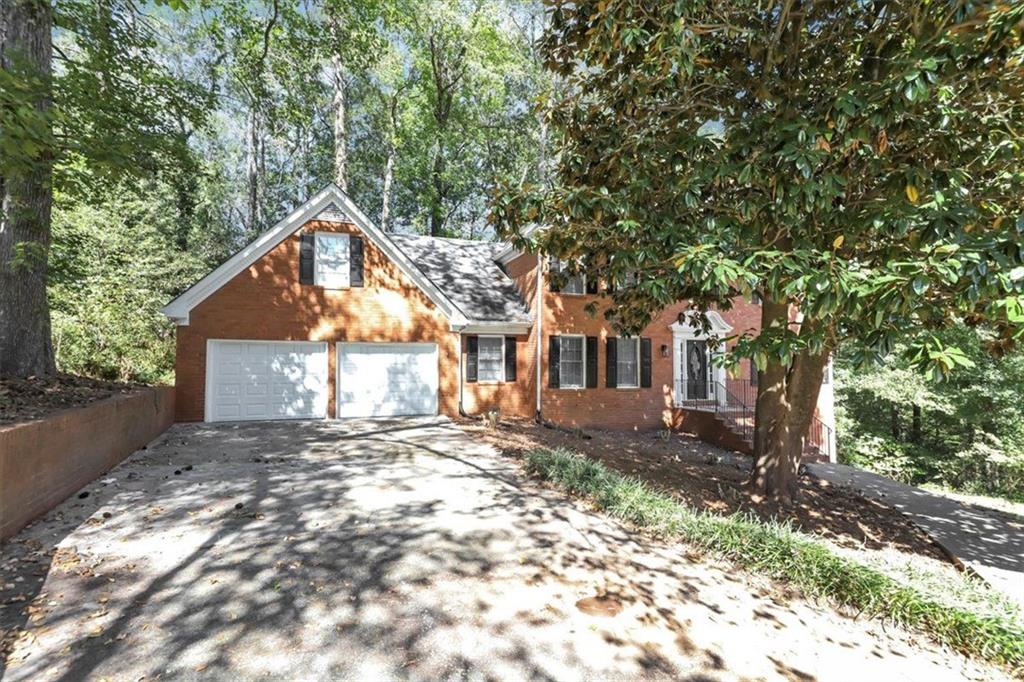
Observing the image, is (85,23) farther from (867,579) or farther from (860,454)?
(860,454)

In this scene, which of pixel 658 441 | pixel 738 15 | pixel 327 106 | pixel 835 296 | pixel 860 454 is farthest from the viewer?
pixel 327 106

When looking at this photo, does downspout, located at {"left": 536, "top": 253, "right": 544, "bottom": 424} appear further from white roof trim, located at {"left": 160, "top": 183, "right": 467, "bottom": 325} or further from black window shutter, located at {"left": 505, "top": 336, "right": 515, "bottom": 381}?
white roof trim, located at {"left": 160, "top": 183, "right": 467, "bottom": 325}

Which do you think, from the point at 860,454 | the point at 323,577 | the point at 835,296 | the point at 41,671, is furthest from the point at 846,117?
the point at 860,454

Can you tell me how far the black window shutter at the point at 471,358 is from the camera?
1441cm

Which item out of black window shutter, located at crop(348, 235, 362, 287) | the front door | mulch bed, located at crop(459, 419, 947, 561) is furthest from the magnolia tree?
the front door

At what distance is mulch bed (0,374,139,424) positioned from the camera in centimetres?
535

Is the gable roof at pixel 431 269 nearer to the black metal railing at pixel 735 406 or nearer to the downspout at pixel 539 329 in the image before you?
the downspout at pixel 539 329

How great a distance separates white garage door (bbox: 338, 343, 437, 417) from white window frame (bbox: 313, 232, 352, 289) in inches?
65.5

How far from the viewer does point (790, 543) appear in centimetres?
502

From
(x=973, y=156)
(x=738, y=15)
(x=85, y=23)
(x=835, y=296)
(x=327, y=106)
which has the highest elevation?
(x=327, y=106)

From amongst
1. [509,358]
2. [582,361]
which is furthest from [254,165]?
[582,361]

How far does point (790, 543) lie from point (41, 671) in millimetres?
6099

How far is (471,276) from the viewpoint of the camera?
54.0ft

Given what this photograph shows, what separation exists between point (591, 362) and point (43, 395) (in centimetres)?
1236
